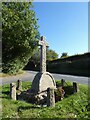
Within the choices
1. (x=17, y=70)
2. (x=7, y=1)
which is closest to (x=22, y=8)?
(x=7, y=1)

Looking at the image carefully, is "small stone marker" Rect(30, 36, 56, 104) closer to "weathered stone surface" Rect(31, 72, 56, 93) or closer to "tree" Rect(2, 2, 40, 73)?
"weathered stone surface" Rect(31, 72, 56, 93)

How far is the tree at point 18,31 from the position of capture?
21081mm

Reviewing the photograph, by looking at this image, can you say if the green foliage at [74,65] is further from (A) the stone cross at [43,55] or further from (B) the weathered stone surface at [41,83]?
(B) the weathered stone surface at [41,83]

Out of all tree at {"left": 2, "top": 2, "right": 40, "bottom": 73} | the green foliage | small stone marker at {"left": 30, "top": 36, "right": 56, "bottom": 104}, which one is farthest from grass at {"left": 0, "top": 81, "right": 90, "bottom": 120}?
the green foliage

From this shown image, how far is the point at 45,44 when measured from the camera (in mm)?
13094

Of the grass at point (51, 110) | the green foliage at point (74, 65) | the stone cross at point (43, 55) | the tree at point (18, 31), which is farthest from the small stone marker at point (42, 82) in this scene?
the green foliage at point (74, 65)

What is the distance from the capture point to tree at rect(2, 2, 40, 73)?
21081mm

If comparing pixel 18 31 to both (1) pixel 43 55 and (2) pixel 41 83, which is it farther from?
(2) pixel 41 83

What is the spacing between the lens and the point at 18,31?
873 inches

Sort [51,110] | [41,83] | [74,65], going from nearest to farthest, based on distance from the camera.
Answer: [51,110] → [41,83] → [74,65]

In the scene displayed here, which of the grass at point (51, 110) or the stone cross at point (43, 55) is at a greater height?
the stone cross at point (43, 55)

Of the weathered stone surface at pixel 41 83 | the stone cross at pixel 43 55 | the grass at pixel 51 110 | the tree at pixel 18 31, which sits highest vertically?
the tree at pixel 18 31

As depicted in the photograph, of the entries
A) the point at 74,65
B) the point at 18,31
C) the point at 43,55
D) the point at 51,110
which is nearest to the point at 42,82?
the point at 43,55

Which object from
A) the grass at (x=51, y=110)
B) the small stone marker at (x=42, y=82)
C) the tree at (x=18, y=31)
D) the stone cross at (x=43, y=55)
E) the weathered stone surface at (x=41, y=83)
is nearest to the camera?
the grass at (x=51, y=110)
